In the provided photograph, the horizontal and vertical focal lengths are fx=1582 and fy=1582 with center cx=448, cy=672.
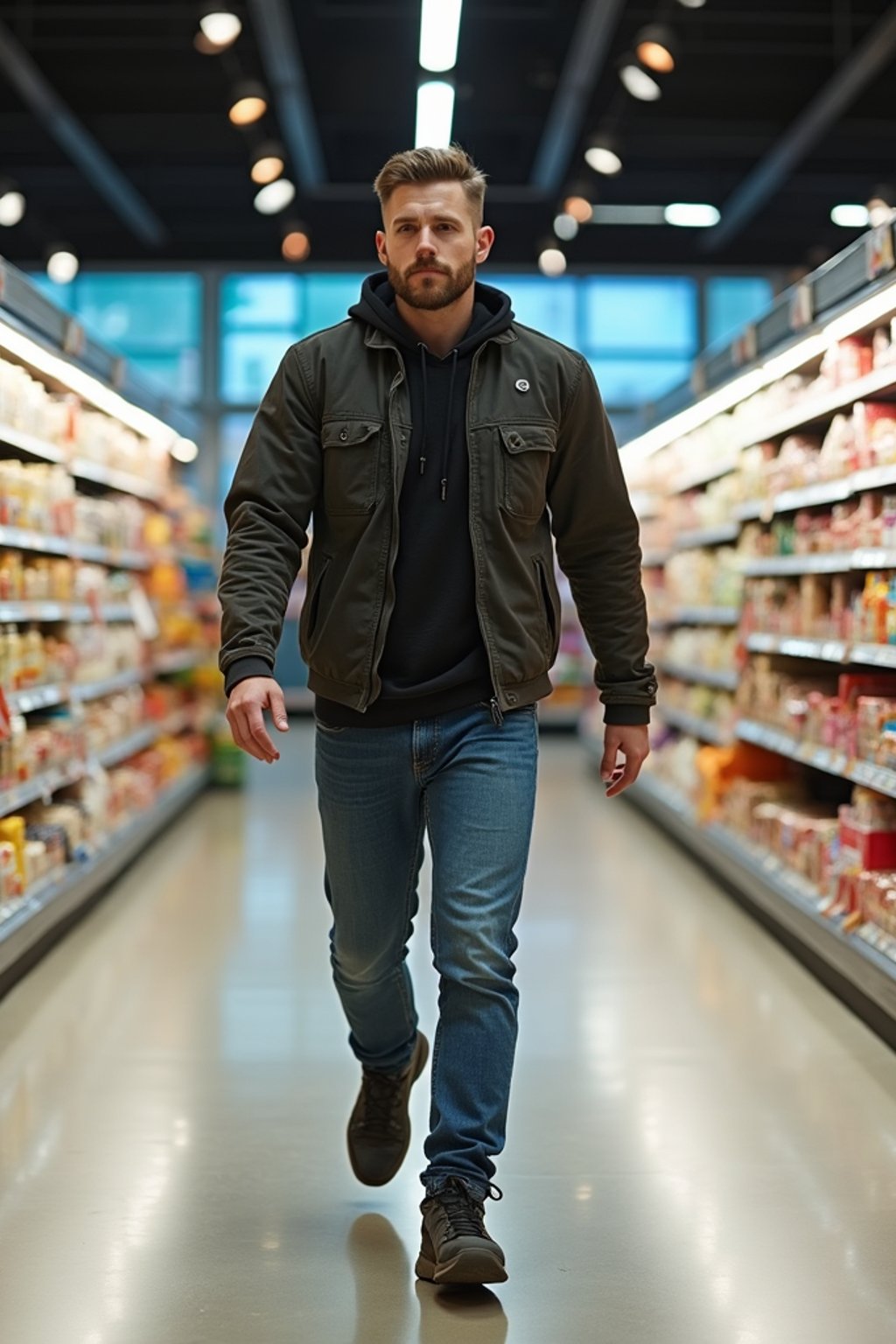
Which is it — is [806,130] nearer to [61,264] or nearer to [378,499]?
[61,264]

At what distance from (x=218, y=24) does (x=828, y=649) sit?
4964 millimetres

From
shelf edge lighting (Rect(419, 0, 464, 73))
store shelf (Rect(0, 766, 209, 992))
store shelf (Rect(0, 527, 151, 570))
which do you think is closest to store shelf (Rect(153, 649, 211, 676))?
store shelf (Rect(0, 527, 151, 570))

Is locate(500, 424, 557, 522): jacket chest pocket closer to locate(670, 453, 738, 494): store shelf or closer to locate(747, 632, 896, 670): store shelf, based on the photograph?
locate(747, 632, 896, 670): store shelf

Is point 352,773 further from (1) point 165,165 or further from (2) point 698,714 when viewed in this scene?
(1) point 165,165

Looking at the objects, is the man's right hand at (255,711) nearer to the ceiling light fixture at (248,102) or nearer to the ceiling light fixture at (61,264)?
the ceiling light fixture at (248,102)

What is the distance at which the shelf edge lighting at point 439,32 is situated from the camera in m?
8.08

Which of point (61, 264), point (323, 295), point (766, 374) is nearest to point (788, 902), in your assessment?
point (766, 374)

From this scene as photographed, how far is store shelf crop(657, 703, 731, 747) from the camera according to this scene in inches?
286

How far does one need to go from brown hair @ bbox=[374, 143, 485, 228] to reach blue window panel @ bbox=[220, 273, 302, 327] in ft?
42.4

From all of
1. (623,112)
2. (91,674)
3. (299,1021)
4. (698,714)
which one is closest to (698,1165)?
(299,1021)

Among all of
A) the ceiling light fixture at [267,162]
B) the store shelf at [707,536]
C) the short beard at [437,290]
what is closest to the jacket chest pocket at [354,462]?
the short beard at [437,290]

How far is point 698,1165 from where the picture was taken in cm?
329

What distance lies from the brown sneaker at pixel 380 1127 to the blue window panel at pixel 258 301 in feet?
42.8

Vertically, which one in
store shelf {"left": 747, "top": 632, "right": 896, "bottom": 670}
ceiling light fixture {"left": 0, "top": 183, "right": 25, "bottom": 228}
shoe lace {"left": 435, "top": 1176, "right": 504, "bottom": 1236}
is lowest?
shoe lace {"left": 435, "top": 1176, "right": 504, "bottom": 1236}
